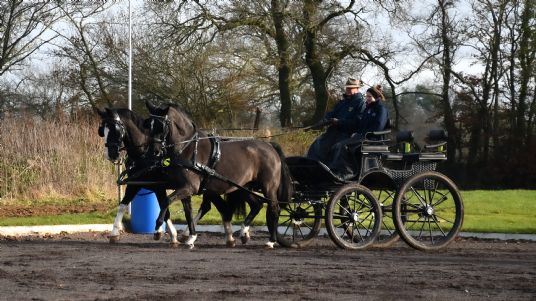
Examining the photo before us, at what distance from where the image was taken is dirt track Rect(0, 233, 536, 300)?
8.60 meters

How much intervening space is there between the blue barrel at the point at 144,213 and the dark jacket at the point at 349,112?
4557 mm

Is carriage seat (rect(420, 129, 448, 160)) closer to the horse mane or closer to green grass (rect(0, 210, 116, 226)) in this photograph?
the horse mane

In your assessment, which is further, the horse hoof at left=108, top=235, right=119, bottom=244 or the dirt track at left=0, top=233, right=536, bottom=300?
the horse hoof at left=108, top=235, right=119, bottom=244

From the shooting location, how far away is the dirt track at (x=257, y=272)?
8.60 metres

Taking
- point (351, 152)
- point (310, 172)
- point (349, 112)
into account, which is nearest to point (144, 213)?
point (310, 172)

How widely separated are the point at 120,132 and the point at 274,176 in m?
2.34

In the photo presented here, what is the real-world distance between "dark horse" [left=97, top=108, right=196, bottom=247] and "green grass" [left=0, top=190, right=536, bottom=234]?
4525 mm

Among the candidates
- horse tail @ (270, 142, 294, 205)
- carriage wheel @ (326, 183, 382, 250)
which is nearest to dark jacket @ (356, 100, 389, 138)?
carriage wheel @ (326, 183, 382, 250)

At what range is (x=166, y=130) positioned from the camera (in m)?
13.6

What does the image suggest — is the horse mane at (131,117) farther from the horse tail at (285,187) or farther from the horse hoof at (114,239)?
the horse tail at (285,187)

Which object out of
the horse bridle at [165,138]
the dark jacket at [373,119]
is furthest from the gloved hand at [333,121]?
the horse bridle at [165,138]

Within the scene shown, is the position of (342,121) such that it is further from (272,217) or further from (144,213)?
(144,213)

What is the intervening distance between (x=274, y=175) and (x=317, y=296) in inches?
228

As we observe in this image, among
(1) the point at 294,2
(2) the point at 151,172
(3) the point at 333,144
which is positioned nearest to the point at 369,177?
(3) the point at 333,144
